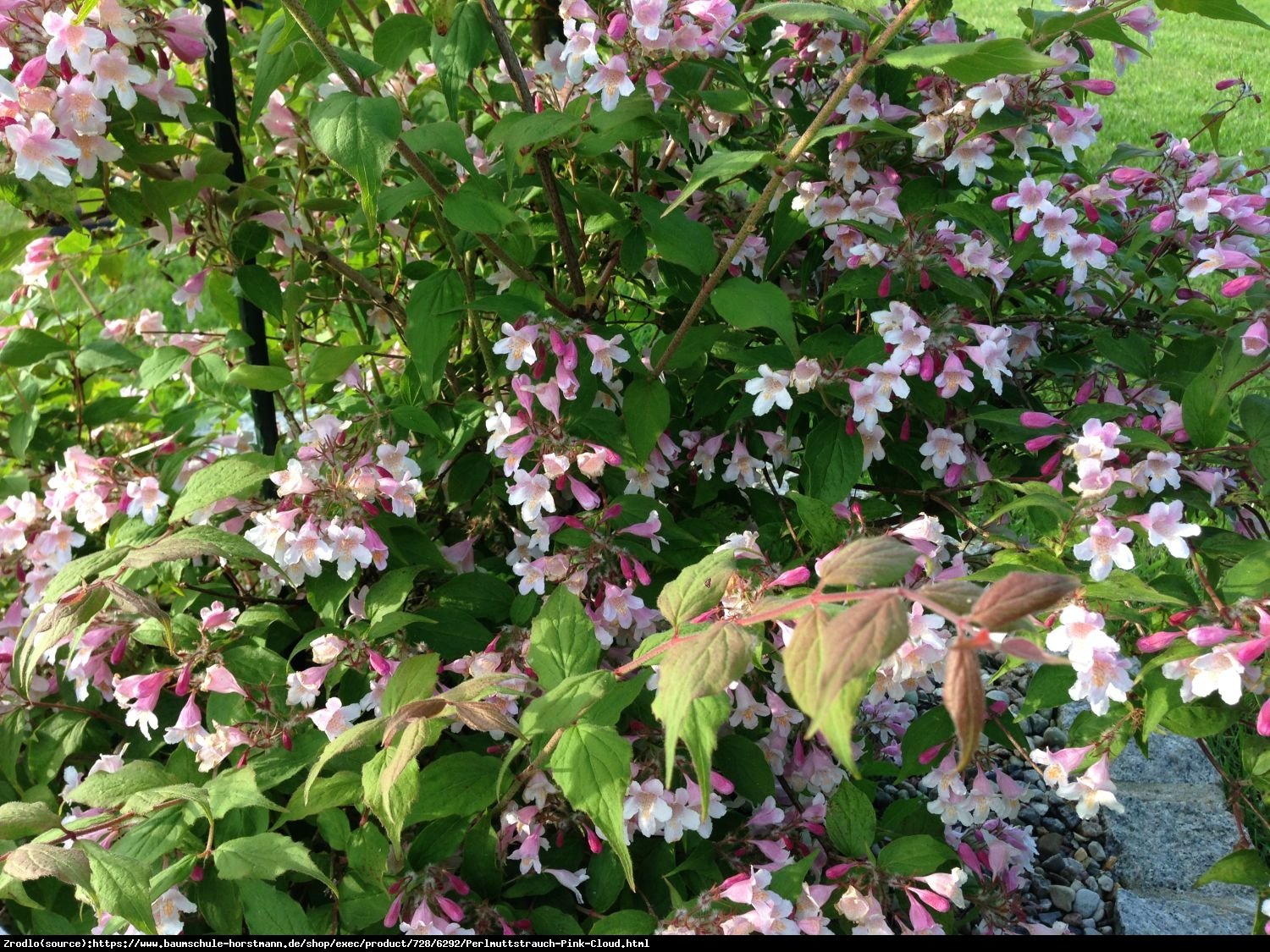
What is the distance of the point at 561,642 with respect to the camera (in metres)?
1.55

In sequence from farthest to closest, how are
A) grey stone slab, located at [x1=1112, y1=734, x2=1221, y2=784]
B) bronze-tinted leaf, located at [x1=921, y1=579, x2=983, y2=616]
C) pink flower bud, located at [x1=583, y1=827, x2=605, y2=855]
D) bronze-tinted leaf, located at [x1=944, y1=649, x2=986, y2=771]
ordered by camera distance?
grey stone slab, located at [x1=1112, y1=734, x2=1221, y2=784] < pink flower bud, located at [x1=583, y1=827, x2=605, y2=855] < bronze-tinted leaf, located at [x1=921, y1=579, x2=983, y2=616] < bronze-tinted leaf, located at [x1=944, y1=649, x2=986, y2=771]

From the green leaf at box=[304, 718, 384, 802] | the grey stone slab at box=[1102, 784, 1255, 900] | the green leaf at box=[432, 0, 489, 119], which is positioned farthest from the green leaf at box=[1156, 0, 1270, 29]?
the grey stone slab at box=[1102, 784, 1255, 900]

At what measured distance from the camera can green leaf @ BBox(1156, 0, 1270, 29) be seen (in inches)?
53.7

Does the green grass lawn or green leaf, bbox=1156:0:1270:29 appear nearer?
green leaf, bbox=1156:0:1270:29

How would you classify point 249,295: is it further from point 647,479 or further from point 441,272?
point 647,479

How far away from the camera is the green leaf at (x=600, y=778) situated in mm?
1288

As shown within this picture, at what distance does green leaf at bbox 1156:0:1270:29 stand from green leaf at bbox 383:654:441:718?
4.12 ft

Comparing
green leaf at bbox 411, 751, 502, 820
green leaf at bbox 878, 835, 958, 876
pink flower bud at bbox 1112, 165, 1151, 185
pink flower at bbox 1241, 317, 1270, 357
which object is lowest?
green leaf at bbox 878, 835, 958, 876

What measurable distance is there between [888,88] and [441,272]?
0.81 m

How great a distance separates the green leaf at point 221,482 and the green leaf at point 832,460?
0.84m

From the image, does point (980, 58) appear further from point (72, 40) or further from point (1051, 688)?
point (72, 40)

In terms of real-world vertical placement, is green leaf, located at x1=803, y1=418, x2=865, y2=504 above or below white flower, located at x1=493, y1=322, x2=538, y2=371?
below

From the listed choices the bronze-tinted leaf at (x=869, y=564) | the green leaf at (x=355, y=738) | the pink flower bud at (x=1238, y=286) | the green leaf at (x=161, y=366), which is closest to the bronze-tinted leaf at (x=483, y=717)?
the green leaf at (x=355, y=738)

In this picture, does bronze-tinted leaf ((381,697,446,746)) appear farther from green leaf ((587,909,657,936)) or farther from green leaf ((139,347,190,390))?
green leaf ((139,347,190,390))
